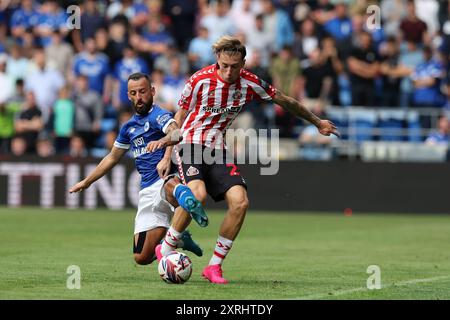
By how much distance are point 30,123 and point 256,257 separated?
1135 centimetres

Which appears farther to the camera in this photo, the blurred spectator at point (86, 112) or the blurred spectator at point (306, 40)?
the blurred spectator at point (306, 40)

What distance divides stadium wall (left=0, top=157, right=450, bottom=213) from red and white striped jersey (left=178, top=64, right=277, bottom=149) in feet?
37.6

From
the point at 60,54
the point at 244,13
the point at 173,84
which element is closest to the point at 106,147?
the point at 173,84

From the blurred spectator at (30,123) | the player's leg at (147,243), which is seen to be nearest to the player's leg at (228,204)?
the player's leg at (147,243)

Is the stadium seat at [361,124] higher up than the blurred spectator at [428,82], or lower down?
lower down

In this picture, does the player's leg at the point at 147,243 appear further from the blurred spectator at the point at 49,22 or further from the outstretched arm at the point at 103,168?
the blurred spectator at the point at 49,22

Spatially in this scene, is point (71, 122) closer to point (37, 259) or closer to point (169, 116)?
point (37, 259)

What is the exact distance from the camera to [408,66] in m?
25.4

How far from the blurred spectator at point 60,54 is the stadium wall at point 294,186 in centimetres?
286

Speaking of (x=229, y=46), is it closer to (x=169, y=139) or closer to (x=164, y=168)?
(x=169, y=139)

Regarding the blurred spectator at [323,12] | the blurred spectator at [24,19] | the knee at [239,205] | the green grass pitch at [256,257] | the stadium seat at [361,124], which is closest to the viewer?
the green grass pitch at [256,257]

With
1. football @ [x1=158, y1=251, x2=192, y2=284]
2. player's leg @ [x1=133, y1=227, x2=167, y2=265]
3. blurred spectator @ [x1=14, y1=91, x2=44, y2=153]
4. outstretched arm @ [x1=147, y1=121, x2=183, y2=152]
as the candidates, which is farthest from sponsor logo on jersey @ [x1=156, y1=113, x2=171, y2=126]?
blurred spectator @ [x1=14, y1=91, x2=44, y2=153]

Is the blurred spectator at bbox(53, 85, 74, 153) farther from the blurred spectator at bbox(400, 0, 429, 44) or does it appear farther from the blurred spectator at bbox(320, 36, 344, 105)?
the blurred spectator at bbox(400, 0, 429, 44)

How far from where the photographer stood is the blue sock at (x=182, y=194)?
35.5 feet
